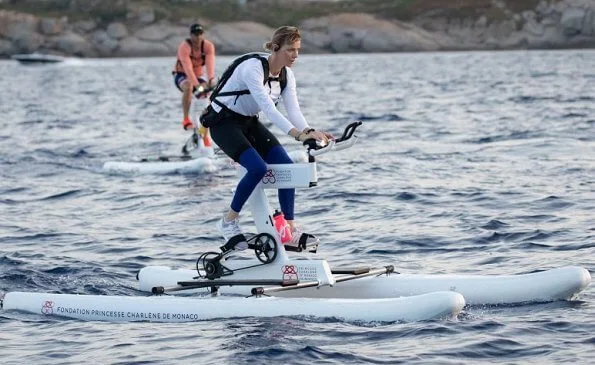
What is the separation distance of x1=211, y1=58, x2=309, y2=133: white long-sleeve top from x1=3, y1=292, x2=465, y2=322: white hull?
1.64 metres

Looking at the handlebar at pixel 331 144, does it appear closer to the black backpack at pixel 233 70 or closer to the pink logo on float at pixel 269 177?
the pink logo on float at pixel 269 177

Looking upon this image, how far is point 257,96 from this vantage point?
1159cm

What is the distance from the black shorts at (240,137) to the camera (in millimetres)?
11812

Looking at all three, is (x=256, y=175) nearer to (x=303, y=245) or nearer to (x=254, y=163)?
(x=254, y=163)

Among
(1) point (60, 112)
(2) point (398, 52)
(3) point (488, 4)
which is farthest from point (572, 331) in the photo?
(3) point (488, 4)

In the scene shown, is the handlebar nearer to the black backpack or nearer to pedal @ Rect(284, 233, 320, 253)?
the black backpack

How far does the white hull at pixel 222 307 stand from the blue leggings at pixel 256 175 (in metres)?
1.00

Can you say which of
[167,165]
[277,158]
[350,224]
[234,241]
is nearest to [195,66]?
[167,165]

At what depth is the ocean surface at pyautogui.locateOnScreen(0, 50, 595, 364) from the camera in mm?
10344

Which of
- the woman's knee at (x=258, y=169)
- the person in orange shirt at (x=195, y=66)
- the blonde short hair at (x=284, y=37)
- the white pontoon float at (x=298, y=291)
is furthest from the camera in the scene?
the person in orange shirt at (x=195, y=66)

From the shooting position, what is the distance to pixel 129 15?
519ft

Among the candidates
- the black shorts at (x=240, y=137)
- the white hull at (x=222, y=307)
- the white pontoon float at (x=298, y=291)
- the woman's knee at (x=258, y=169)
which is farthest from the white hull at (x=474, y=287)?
the black shorts at (x=240, y=137)

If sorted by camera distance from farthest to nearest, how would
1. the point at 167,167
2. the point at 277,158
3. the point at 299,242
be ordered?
the point at 167,167 → the point at 299,242 → the point at 277,158

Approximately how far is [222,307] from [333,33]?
139163 mm
